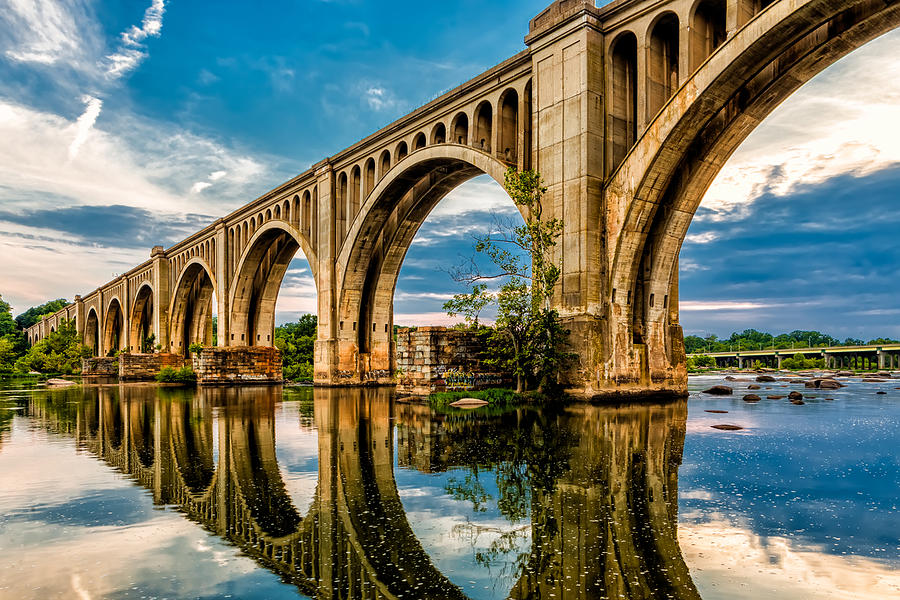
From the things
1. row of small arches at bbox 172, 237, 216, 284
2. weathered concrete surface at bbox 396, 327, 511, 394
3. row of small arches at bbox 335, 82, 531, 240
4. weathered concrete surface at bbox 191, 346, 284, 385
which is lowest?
weathered concrete surface at bbox 191, 346, 284, 385

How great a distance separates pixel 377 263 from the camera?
36.6 metres

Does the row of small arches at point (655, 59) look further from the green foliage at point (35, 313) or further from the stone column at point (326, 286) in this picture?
the green foliage at point (35, 313)

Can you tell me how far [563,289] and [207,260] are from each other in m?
42.3

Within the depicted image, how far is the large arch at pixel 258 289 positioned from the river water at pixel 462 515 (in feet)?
117

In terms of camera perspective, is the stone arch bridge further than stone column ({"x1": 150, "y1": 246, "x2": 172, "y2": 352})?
No

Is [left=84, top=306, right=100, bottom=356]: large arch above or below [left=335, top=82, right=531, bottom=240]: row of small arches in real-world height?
below

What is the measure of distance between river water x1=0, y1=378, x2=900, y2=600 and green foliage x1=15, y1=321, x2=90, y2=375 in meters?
80.4

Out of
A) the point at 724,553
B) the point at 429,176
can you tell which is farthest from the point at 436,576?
the point at 429,176

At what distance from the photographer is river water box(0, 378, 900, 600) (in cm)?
434

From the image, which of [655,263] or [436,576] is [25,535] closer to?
[436,576]

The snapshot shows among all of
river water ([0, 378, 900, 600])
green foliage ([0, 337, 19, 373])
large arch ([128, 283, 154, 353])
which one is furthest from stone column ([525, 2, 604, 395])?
green foliage ([0, 337, 19, 373])

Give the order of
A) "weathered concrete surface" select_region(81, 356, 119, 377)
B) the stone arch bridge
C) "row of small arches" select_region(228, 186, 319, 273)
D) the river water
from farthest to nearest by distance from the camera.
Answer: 1. "weathered concrete surface" select_region(81, 356, 119, 377)
2. "row of small arches" select_region(228, 186, 319, 273)
3. the stone arch bridge
4. the river water

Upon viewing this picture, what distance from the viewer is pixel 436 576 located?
4418mm

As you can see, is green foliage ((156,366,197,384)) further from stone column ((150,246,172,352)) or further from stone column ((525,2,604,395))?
stone column ((525,2,604,395))
